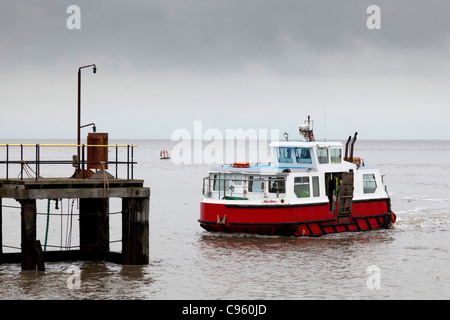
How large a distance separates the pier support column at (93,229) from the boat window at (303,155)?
11559mm

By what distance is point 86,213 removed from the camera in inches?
1104

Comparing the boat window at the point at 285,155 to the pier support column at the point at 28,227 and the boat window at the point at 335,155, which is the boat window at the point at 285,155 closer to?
the boat window at the point at 335,155

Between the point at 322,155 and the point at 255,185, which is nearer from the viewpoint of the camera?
the point at 255,185

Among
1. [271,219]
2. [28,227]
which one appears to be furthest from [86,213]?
[271,219]

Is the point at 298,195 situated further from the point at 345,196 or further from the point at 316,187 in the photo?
the point at 345,196

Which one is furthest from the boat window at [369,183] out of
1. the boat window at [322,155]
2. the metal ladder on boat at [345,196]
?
the boat window at [322,155]

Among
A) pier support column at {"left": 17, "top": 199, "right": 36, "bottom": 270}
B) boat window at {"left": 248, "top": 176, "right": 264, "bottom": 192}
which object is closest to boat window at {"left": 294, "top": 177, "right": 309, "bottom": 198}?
boat window at {"left": 248, "top": 176, "right": 264, "bottom": 192}

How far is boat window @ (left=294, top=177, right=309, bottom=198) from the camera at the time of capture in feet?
113

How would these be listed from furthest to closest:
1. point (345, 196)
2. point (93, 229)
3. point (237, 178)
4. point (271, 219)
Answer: point (345, 196)
point (237, 178)
point (271, 219)
point (93, 229)

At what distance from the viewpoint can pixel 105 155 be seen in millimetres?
26828

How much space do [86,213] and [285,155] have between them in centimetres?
1241

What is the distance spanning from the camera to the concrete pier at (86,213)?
24.4 m
